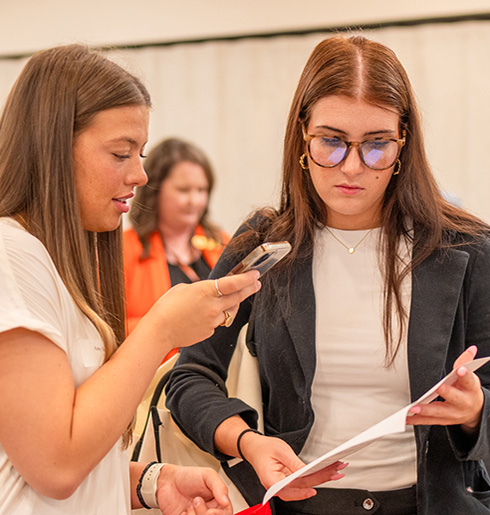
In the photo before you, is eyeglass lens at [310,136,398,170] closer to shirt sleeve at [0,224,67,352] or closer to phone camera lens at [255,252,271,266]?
phone camera lens at [255,252,271,266]

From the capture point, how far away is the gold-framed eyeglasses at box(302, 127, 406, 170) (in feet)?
4.48

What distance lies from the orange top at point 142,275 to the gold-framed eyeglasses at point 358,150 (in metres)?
1.93

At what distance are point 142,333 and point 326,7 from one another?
12.8 feet

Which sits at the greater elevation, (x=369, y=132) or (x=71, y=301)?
(x=369, y=132)

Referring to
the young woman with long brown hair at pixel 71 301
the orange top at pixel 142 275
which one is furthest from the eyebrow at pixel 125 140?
the orange top at pixel 142 275

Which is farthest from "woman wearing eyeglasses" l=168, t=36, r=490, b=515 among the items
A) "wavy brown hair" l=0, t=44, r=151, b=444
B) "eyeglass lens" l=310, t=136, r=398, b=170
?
→ "wavy brown hair" l=0, t=44, r=151, b=444

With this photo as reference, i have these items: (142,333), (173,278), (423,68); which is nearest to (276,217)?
(142,333)

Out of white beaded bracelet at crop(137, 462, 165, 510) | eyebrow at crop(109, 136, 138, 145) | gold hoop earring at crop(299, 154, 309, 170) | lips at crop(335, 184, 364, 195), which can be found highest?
eyebrow at crop(109, 136, 138, 145)

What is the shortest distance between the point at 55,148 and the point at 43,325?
11.3 inches

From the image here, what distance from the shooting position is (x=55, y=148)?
100 cm

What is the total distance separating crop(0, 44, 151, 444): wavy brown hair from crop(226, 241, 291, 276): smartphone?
0.24m

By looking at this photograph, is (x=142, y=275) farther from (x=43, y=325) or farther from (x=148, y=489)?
(x=43, y=325)

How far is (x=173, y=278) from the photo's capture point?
341 centimetres

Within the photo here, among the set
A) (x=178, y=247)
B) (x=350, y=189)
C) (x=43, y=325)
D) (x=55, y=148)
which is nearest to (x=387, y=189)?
(x=350, y=189)
